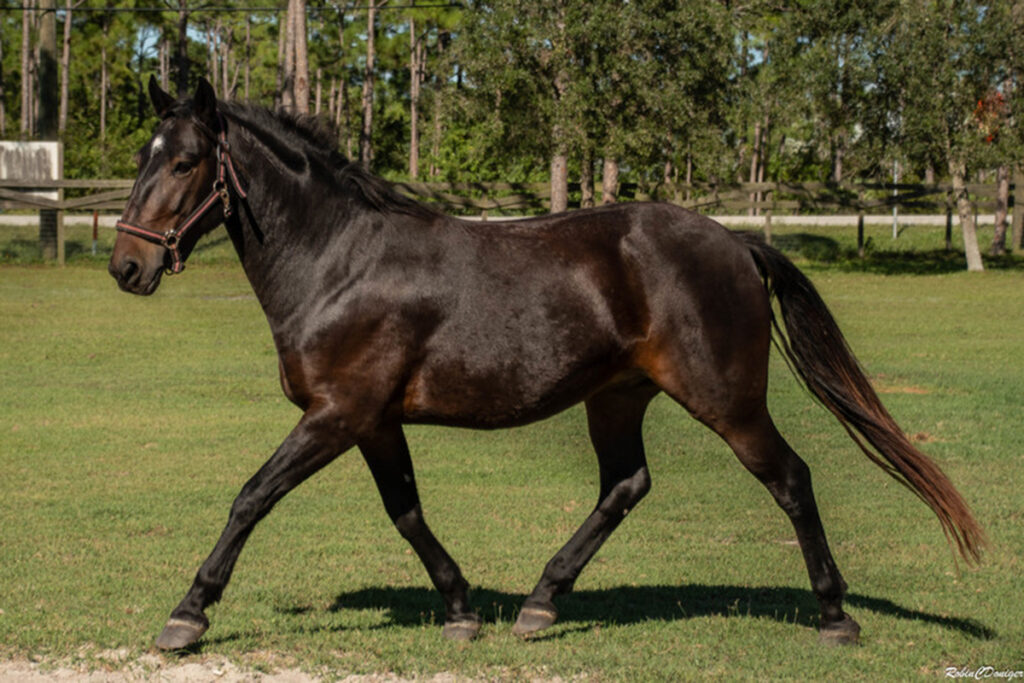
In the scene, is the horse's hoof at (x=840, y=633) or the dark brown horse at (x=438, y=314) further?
the horse's hoof at (x=840, y=633)

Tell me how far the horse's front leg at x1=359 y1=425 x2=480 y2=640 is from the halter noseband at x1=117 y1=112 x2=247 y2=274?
115cm

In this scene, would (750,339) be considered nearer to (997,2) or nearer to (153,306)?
(153,306)

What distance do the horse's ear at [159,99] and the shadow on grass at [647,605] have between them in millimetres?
2322

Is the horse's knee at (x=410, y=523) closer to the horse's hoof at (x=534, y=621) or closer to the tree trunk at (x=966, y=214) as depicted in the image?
the horse's hoof at (x=534, y=621)

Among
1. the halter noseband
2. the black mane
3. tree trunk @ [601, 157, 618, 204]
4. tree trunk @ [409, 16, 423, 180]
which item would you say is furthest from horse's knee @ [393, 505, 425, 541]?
tree trunk @ [409, 16, 423, 180]

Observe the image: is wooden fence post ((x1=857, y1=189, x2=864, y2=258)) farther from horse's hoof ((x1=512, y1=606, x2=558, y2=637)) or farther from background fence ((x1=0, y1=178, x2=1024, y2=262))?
horse's hoof ((x1=512, y1=606, x2=558, y2=637))

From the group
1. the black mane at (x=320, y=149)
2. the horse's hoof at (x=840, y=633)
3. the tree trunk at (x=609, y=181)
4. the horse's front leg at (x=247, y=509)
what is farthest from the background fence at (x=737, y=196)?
the horse's front leg at (x=247, y=509)

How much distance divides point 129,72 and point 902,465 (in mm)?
60723

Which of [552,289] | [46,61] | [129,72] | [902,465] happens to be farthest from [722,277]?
[129,72]

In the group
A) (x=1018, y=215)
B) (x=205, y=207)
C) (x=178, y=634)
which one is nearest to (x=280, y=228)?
(x=205, y=207)

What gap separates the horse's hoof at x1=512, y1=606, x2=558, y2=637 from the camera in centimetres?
531

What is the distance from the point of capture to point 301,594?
5.95 meters

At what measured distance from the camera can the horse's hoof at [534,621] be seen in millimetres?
5309

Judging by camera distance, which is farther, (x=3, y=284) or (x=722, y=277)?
(x=3, y=284)
